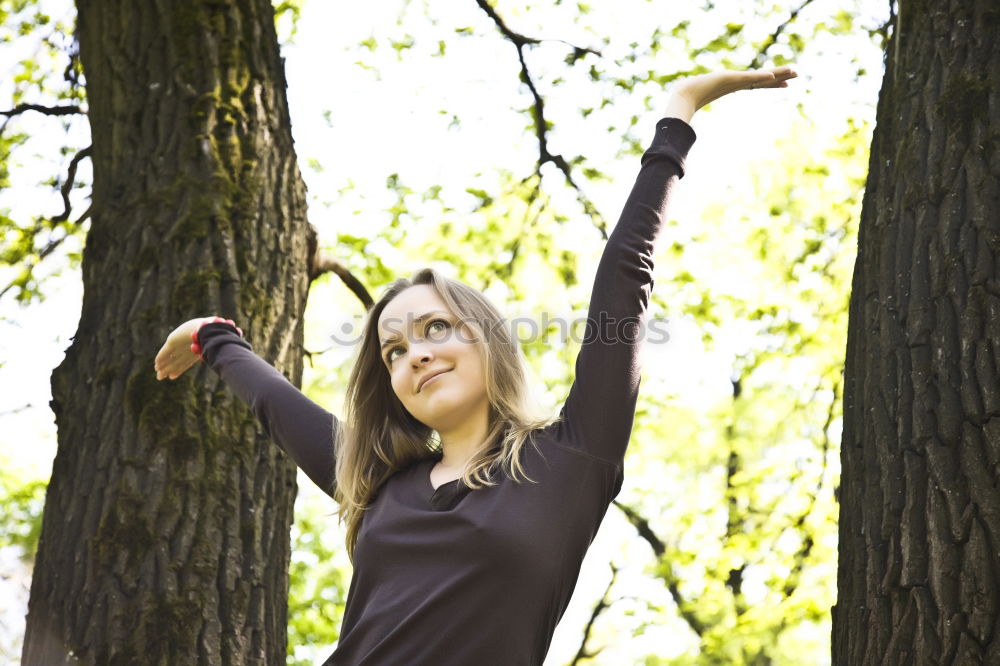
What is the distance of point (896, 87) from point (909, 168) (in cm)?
33

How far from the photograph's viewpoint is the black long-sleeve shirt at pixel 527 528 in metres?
1.99

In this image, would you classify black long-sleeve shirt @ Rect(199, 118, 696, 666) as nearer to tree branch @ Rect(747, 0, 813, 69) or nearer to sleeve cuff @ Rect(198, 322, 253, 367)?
sleeve cuff @ Rect(198, 322, 253, 367)

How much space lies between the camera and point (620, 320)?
82.1 inches

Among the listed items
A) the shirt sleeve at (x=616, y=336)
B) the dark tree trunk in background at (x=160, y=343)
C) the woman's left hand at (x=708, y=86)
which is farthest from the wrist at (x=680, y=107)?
the dark tree trunk in background at (x=160, y=343)

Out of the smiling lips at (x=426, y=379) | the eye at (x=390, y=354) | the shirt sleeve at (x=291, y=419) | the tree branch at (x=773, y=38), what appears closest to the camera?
the smiling lips at (x=426, y=379)

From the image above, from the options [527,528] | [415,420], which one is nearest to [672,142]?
[527,528]

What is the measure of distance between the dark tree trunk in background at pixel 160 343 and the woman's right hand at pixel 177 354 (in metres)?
0.23

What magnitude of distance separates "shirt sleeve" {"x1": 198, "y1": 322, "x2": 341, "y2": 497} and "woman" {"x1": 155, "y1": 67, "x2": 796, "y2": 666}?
96 mm

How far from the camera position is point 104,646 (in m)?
2.96

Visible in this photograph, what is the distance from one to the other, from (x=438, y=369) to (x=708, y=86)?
938 mm

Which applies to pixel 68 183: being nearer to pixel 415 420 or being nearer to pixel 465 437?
pixel 415 420

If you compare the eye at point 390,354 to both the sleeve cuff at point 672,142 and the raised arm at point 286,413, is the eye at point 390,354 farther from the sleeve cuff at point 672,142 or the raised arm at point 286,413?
the sleeve cuff at point 672,142

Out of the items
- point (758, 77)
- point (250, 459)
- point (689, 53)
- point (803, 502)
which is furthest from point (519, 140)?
point (758, 77)

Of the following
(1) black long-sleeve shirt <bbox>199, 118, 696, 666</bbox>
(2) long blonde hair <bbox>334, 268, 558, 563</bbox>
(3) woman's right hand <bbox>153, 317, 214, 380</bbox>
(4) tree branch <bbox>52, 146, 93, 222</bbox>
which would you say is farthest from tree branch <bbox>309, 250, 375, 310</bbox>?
(1) black long-sleeve shirt <bbox>199, 118, 696, 666</bbox>
